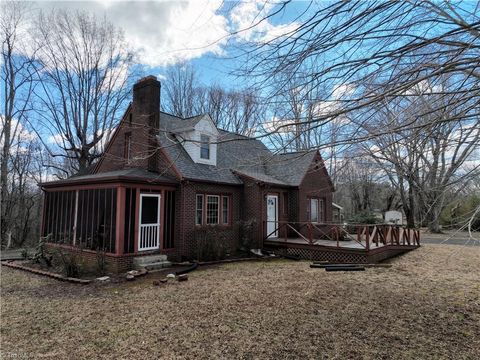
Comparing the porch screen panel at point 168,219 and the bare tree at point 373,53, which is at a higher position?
the bare tree at point 373,53

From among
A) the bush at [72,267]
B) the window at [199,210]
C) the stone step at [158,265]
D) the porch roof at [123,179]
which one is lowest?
the stone step at [158,265]

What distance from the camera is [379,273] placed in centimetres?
1005

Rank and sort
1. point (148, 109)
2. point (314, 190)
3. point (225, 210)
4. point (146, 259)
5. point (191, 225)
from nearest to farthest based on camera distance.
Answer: point (146, 259) → point (191, 225) → point (148, 109) → point (225, 210) → point (314, 190)

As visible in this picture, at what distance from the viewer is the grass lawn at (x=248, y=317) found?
4.52m

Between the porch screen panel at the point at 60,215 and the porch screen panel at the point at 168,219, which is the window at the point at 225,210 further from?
the porch screen panel at the point at 60,215

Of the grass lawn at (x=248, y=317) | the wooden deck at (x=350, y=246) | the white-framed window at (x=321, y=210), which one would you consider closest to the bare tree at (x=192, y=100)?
the white-framed window at (x=321, y=210)

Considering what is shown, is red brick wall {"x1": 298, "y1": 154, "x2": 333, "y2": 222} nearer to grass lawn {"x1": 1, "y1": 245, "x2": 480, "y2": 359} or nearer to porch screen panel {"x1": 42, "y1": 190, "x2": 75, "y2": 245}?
grass lawn {"x1": 1, "y1": 245, "x2": 480, "y2": 359}

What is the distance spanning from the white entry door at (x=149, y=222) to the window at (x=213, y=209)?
2413 millimetres

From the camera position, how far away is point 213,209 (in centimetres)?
1379

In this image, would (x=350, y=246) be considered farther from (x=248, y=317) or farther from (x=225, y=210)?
(x=248, y=317)

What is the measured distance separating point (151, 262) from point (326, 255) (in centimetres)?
685

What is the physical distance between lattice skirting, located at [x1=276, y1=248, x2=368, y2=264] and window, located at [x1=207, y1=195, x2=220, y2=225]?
3.21m

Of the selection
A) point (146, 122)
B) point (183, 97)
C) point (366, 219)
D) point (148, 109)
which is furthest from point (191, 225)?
point (183, 97)

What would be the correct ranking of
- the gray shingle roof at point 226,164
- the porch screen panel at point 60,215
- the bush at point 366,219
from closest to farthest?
the porch screen panel at point 60,215
the gray shingle roof at point 226,164
the bush at point 366,219
